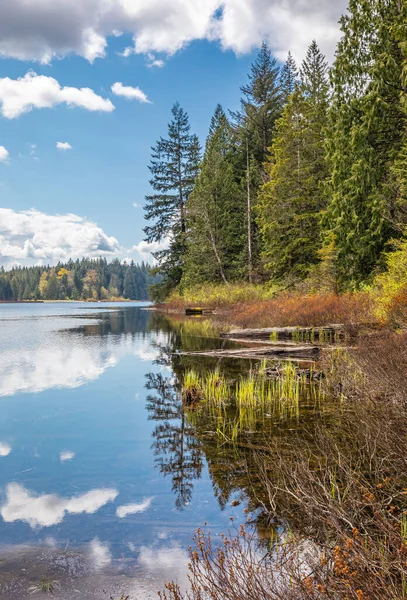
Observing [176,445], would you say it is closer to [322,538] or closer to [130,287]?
[322,538]

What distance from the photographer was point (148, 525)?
4.45m

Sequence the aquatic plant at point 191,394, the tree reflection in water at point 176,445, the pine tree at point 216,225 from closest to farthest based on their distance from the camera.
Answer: the tree reflection in water at point 176,445, the aquatic plant at point 191,394, the pine tree at point 216,225

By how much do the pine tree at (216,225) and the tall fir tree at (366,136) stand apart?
18.6m

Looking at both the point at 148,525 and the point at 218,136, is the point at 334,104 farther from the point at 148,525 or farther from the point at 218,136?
the point at 218,136

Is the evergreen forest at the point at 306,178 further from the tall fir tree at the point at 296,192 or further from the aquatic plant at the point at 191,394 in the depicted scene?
the aquatic plant at the point at 191,394

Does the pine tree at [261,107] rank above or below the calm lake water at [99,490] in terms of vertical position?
above

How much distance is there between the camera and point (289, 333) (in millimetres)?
16219

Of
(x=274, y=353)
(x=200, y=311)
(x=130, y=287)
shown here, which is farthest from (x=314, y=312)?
(x=130, y=287)

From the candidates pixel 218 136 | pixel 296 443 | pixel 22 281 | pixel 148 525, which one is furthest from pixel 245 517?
pixel 22 281

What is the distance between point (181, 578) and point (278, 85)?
4692cm

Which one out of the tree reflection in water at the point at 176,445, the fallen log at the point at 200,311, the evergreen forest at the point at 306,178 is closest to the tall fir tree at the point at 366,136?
the evergreen forest at the point at 306,178

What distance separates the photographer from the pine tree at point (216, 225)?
1515 inches

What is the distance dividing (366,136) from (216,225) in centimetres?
2196

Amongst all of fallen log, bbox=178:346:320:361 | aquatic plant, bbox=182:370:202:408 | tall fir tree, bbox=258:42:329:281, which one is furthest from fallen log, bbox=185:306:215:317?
aquatic plant, bbox=182:370:202:408
